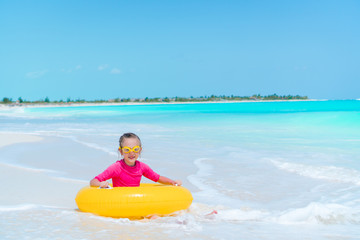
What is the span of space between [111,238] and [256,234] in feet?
4.05

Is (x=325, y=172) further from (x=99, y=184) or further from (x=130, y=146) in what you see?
(x=99, y=184)

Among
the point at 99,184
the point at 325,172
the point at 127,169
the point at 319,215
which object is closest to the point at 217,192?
the point at 319,215

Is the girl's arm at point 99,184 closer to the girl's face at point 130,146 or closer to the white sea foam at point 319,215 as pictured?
the girl's face at point 130,146

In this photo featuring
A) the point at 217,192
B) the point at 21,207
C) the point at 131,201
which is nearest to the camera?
the point at 131,201

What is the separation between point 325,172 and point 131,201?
13.9 feet

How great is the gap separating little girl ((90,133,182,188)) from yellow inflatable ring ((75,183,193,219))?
0.12 m

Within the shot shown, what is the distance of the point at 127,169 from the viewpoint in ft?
13.6

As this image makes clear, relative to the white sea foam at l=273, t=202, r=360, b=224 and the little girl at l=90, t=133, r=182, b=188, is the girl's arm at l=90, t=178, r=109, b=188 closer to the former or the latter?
the little girl at l=90, t=133, r=182, b=188

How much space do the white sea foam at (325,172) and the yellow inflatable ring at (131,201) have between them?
338 cm

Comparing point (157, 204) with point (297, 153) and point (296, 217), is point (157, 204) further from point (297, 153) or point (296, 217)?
point (297, 153)

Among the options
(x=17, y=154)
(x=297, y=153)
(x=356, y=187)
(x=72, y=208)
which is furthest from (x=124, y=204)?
(x=297, y=153)

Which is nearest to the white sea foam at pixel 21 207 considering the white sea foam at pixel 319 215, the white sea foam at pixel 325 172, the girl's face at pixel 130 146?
the girl's face at pixel 130 146

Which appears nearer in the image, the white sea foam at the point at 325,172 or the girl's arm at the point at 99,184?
the girl's arm at the point at 99,184

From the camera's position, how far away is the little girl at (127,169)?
12.9 ft
